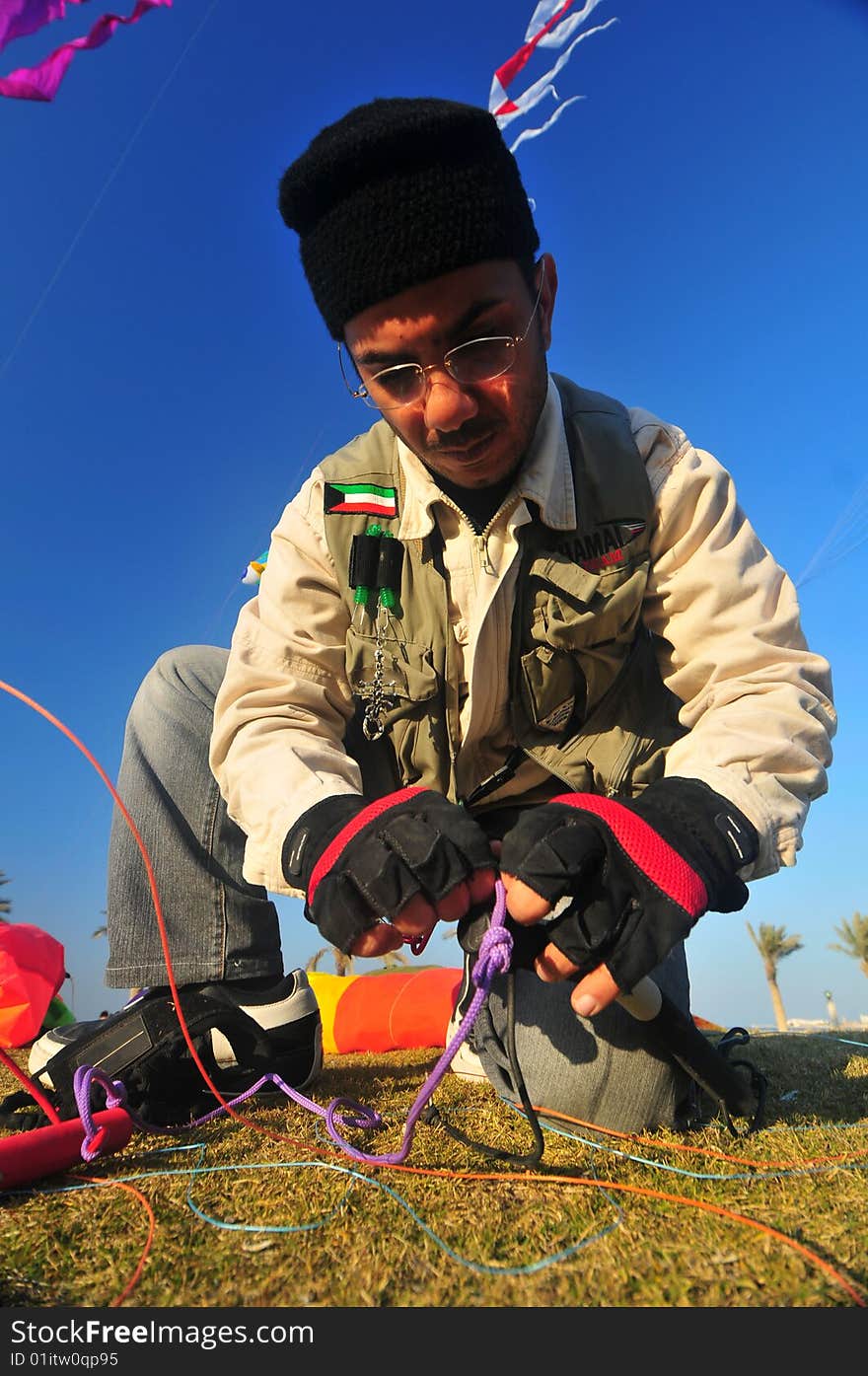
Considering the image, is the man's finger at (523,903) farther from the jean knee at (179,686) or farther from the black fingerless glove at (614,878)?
the jean knee at (179,686)

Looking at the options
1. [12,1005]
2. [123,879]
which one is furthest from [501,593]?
[12,1005]

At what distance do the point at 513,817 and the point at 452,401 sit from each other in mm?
1181

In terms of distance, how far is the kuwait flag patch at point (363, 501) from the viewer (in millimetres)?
2074

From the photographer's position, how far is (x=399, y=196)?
5.59ft

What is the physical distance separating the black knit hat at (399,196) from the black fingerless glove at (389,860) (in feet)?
3.59

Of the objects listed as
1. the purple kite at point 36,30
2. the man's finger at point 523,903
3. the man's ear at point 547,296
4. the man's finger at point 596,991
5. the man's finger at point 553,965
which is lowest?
the man's finger at point 596,991

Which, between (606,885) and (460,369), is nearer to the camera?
A: (606,885)

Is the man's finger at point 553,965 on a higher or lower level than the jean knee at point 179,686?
lower

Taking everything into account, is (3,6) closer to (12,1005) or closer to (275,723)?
(275,723)

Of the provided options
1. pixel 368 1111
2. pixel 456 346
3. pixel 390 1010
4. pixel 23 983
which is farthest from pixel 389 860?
pixel 23 983

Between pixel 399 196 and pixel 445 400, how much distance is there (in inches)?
16.5

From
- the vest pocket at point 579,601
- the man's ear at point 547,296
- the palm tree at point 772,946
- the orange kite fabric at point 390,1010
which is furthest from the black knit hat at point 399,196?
the palm tree at point 772,946

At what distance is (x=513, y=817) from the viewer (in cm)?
237

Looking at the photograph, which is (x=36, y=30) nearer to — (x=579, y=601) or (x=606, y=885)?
(x=579, y=601)
